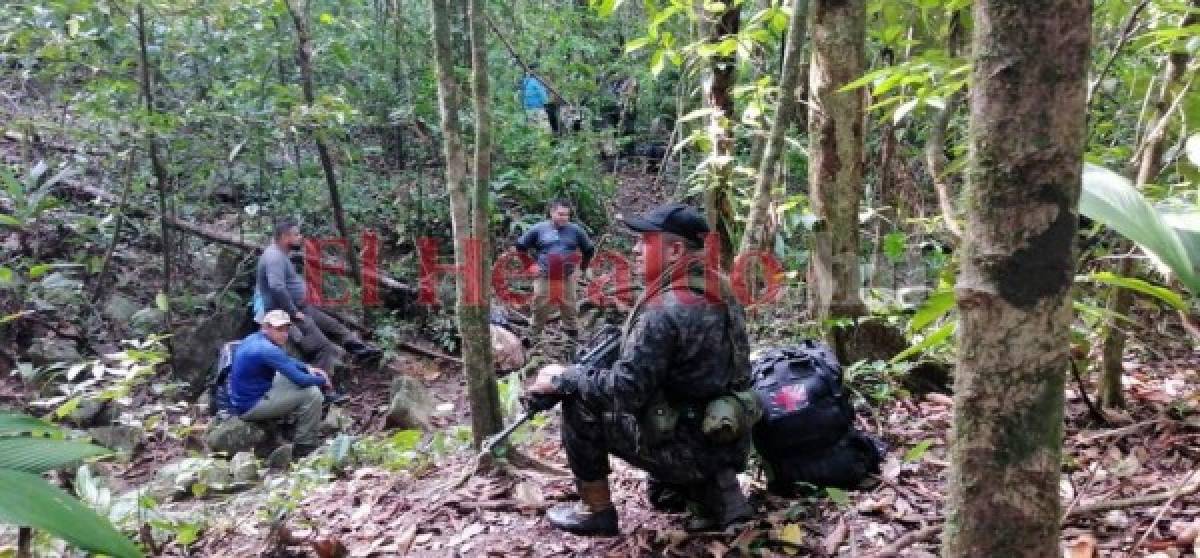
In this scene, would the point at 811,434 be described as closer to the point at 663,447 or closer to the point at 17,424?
the point at 663,447

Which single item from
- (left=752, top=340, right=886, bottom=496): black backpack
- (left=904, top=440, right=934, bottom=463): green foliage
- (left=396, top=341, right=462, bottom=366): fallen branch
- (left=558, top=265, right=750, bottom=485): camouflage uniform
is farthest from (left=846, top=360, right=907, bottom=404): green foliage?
(left=396, top=341, right=462, bottom=366): fallen branch

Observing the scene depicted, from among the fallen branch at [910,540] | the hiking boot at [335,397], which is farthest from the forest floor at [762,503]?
the hiking boot at [335,397]

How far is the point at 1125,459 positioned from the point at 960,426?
2464mm

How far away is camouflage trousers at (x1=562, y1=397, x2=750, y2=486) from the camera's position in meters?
3.47

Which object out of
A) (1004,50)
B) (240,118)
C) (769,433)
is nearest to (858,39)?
(769,433)

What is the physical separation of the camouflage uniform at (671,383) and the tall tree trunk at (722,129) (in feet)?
6.27

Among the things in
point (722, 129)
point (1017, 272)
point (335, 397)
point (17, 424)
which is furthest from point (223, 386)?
point (1017, 272)

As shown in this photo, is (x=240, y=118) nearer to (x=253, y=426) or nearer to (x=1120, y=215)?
(x=253, y=426)

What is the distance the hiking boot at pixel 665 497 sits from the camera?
3805 millimetres

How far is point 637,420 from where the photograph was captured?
11.4 feet

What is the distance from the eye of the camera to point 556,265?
34.1 feet

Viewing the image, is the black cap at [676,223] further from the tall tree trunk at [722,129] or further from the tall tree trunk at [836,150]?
the tall tree trunk at [722,129]

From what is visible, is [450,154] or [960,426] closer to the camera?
[960,426]

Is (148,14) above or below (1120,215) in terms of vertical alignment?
above
